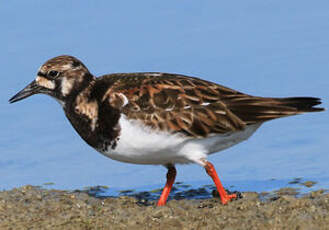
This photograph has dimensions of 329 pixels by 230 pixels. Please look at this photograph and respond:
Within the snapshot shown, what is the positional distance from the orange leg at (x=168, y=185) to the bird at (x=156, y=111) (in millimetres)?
27

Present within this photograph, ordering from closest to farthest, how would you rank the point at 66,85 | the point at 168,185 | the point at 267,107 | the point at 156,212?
the point at 156,212
the point at 267,107
the point at 66,85
the point at 168,185

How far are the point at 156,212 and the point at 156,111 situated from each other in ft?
4.79

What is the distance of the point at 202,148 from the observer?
39.0ft

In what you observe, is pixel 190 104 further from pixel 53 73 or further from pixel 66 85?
pixel 53 73

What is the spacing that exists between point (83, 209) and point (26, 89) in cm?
206

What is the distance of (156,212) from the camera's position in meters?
11.4

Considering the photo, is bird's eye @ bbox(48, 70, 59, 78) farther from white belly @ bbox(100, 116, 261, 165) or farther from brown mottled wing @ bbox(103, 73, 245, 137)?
white belly @ bbox(100, 116, 261, 165)

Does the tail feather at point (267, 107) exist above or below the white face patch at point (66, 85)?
below

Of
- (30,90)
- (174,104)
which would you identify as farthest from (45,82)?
(174,104)

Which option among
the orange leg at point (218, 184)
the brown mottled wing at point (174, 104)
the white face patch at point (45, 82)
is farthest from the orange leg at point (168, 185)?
the white face patch at point (45, 82)

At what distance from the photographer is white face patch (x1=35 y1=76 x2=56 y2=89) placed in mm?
12312

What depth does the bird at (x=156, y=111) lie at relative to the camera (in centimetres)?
1160

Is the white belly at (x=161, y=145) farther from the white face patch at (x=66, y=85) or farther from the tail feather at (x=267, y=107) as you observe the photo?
the white face patch at (x=66, y=85)

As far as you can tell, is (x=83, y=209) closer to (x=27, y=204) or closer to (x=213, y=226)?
(x=27, y=204)
